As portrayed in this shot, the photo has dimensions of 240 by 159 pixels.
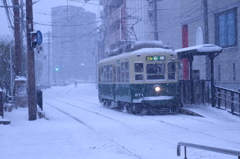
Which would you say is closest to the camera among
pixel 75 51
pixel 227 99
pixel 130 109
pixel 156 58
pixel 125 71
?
pixel 227 99

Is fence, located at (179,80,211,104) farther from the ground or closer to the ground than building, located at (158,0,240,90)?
closer to the ground

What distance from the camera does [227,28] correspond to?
29.9 m

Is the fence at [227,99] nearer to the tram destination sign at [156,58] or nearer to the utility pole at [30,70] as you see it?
the tram destination sign at [156,58]

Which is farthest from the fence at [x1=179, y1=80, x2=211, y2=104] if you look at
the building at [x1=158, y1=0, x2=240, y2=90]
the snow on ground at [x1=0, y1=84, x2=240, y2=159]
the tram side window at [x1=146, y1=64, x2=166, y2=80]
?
the building at [x1=158, y1=0, x2=240, y2=90]

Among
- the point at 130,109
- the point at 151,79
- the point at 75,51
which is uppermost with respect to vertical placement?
the point at 75,51

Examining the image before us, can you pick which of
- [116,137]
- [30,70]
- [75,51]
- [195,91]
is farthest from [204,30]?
[75,51]

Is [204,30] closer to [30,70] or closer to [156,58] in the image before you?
[156,58]

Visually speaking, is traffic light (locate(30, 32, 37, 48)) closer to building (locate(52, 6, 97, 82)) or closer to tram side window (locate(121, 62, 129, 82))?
tram side window (locate(121, 62, 129, 82))

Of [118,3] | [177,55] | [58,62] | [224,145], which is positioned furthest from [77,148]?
[58,62]

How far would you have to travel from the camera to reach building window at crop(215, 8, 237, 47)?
2889 cm

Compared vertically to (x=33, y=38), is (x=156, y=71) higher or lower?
lower

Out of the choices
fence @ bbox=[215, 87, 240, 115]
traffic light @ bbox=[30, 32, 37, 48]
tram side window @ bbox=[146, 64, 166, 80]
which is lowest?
fence @ bbox=[215, 87, 240, 115]

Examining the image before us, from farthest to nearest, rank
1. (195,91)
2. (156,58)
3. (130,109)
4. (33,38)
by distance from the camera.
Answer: (130,109) < (195,91) < (156,58) < (33,38)

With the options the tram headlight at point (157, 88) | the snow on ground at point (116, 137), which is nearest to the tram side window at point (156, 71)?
the tram headlight at point (157, 88)
